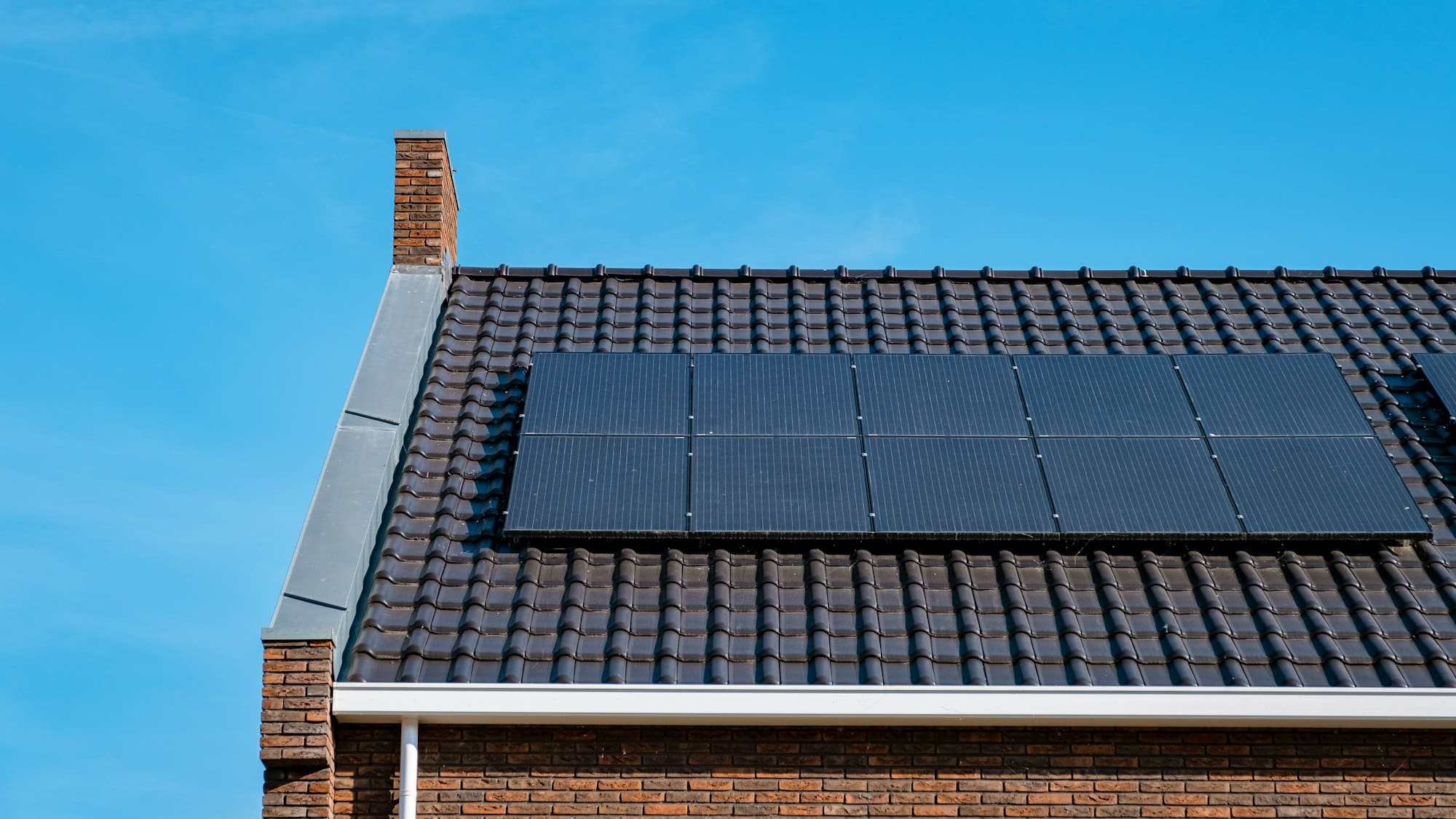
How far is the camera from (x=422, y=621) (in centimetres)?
925

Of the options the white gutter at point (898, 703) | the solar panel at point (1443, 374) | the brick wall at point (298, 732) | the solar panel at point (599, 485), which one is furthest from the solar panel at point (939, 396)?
the brick wall at point (298, 732)

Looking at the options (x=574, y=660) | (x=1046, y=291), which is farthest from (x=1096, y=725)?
(x=1046, y=291)

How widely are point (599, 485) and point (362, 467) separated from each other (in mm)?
1577

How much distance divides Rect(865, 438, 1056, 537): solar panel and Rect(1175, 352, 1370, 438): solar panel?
4.76ft

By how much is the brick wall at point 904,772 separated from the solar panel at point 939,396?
2.52m

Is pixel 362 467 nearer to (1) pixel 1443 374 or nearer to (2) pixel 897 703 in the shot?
(2) pixel 897 703

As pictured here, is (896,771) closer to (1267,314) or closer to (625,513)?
(625,513)

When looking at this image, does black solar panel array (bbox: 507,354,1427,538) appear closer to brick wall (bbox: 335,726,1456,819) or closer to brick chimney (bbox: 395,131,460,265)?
brick wall (bbox: 335,726,1456,819)

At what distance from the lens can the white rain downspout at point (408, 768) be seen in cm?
870

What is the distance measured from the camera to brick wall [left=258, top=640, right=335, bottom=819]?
28.2ft

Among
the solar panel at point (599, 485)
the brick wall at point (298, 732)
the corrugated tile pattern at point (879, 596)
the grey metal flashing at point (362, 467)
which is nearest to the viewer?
the brick wall at point (298, 732)

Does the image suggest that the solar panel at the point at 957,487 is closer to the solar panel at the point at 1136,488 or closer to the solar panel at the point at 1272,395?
the solar panel at the point at 1136,488

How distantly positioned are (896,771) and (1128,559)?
222 centimetres

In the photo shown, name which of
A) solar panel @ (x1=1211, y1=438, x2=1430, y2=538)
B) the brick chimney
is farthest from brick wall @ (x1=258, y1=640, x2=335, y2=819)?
solar panel @ (x1=1211, y1=438, x2=1430, y2=538)
